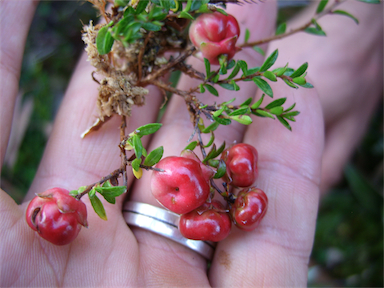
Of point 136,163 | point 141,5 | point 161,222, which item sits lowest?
point 161,222

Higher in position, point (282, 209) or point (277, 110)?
point (277, 110)

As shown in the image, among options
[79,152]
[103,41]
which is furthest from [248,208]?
[79,152]

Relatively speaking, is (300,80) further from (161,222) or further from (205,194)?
(161,222)

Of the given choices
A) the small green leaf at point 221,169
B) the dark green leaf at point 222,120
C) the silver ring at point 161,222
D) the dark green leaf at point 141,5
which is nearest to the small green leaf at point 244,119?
the dark green leaf at point 222,120

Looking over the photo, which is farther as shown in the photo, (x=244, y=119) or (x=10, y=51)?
(x=10, y=51)

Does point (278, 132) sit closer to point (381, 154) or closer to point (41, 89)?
point (381, 154)

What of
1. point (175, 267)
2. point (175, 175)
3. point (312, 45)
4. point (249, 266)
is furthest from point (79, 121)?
point (312, 45)

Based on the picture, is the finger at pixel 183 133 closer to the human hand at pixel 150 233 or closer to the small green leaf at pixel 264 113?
the human hand at pixel 150 233

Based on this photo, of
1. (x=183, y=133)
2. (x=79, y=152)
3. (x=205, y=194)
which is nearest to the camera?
(x=205, y=194)
